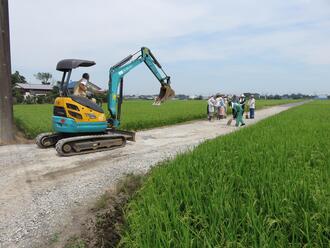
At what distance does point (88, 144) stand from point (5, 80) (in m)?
4.02

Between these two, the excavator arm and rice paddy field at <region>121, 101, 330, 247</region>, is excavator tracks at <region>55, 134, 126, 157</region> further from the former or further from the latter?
rice paddy field at <region>121, 101, 330, 247</region>

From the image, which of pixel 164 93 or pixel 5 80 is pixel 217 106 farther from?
pixel 5 80

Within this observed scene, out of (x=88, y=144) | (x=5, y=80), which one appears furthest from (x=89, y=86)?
(x=5, y=80)

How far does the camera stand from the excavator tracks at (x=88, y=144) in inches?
297

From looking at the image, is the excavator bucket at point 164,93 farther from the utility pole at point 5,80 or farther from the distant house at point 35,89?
the distant house at point 35,89

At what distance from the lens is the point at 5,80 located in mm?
9742

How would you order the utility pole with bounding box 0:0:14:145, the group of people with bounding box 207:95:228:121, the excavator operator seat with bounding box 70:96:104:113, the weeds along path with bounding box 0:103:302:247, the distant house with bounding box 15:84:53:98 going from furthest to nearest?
the distant house with bounding box 15:84:53:98 → the group of people with bounding box 207:95:228:121 → the utility pole with bounding box 0:0:14:145 → the excavator operator seat with bounding box 70:96:104:113 → the weeds along path with bounding box 0:103:302:247

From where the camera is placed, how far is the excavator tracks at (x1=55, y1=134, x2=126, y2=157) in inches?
297

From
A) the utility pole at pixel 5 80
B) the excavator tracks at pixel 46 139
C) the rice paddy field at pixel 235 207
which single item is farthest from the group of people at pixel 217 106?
the rice paddy field at pixel 235 207

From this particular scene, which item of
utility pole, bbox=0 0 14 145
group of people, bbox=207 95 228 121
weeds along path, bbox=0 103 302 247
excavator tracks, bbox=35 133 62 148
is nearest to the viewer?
weeds along path, bbox=0 103 302 247

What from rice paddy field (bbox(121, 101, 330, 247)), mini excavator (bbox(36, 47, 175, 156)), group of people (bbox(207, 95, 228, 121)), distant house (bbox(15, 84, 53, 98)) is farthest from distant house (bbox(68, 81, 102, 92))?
distant house (bbox(15, 84, 53, 98))

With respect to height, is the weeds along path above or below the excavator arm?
below

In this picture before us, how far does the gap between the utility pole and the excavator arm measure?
3.37 m

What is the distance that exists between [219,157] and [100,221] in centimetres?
215
